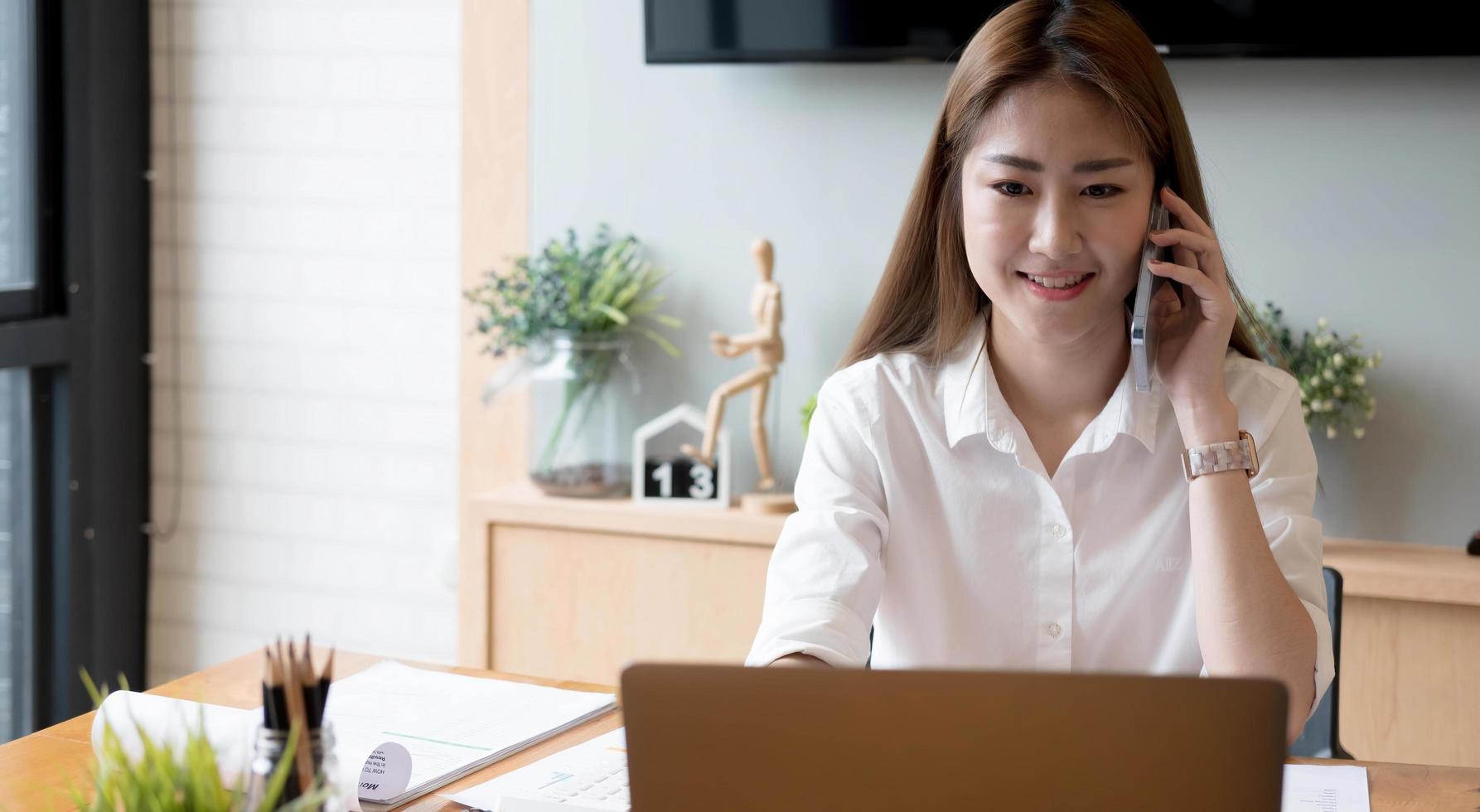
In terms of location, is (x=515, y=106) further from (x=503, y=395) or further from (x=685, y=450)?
(x=685, y=450)

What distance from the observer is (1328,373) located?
91.2 inches

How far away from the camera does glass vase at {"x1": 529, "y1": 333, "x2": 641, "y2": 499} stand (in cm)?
269

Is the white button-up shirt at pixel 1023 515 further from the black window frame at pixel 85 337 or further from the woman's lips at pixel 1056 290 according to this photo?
the black window frame at pixel 85 337

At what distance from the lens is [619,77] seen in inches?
111

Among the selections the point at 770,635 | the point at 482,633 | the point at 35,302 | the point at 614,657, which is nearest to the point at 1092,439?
the point at 770,635

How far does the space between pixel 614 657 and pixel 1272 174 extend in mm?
1468

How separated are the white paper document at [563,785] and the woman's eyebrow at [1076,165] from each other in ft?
2.31

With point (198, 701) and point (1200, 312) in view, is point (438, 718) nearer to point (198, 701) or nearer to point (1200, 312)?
point (198, 701)

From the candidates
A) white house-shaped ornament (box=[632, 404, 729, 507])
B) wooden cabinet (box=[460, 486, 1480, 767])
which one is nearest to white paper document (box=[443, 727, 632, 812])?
wooden cabinet (box=[460, 486, 1480, 767])

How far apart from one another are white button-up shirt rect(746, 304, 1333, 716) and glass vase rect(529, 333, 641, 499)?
3.66ft

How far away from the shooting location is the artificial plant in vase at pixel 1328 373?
2.32 m

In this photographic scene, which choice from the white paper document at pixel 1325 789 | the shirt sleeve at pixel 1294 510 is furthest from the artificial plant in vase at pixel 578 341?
the white paper document at pixel 1325 789

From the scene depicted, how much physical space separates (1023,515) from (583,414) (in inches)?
52.9

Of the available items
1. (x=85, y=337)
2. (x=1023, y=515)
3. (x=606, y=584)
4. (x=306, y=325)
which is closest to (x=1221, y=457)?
(x=1023, y=515)
